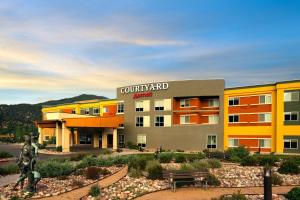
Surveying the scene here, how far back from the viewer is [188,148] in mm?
49125

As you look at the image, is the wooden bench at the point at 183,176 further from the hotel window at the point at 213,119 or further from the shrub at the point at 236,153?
the hotel window at the point at 213,119

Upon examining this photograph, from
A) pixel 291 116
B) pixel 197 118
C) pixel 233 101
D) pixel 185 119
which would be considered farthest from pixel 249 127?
pixel 185 119

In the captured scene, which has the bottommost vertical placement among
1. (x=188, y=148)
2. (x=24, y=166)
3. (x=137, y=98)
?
(x=188, y=148)

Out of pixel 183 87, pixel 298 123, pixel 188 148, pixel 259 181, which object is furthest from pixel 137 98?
pixel 259 181

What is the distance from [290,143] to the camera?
42.0 m

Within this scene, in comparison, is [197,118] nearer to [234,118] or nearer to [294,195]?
[234,118]

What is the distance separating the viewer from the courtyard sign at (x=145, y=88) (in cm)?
5125

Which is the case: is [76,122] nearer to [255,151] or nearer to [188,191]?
[255,151]

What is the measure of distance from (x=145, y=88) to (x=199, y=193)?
37.9 m

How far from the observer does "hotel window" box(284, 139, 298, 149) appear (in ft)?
137

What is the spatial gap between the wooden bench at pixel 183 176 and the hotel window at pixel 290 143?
94.0 feet

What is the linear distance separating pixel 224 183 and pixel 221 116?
29.9 meters

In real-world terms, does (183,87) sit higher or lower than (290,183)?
higher

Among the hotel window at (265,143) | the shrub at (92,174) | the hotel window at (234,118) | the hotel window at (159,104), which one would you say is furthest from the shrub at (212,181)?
the hotel window at (159,104)
